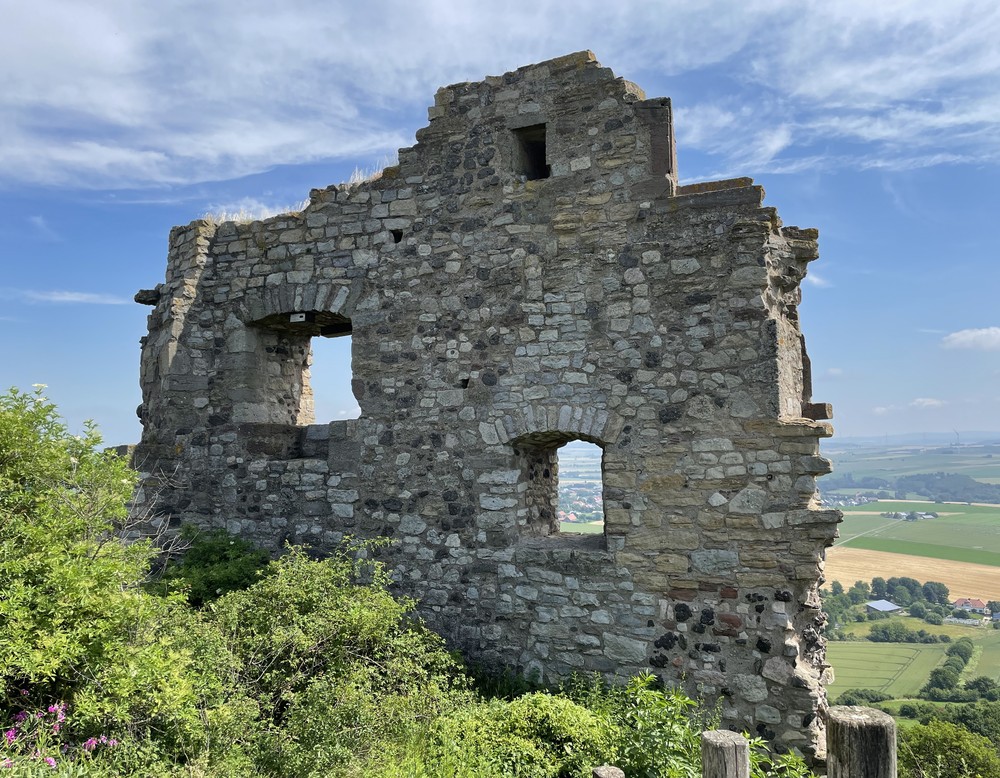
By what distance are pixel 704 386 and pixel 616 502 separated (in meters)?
1.39

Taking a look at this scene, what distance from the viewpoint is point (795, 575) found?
226 inches

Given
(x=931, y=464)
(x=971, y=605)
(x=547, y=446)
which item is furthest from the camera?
(x=931, y=464)

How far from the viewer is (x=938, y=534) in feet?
149

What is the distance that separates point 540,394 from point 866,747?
451cm

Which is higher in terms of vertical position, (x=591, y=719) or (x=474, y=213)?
(x=474, y=213)

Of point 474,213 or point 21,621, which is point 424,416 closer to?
point 474,213

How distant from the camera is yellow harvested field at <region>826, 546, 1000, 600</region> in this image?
2959 centimetres

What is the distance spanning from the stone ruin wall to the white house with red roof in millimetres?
25484

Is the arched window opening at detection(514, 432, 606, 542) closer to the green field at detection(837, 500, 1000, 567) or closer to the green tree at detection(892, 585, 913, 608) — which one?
the green tree at detection(892, 585, 913, 608)

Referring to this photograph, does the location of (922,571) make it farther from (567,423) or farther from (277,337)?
(277,337)

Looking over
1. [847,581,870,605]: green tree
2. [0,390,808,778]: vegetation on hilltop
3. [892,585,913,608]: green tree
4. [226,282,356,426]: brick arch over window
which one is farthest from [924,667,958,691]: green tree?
[226,282,356,426]: brick arch over window

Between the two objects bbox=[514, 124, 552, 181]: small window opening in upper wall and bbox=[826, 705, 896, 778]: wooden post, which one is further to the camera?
bbox=[514, 124, 552, 181]: small window opening in upper wall

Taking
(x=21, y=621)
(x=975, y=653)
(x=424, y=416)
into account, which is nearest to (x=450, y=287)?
(x=424, y=416)

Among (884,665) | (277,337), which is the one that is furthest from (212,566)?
(884,665)
